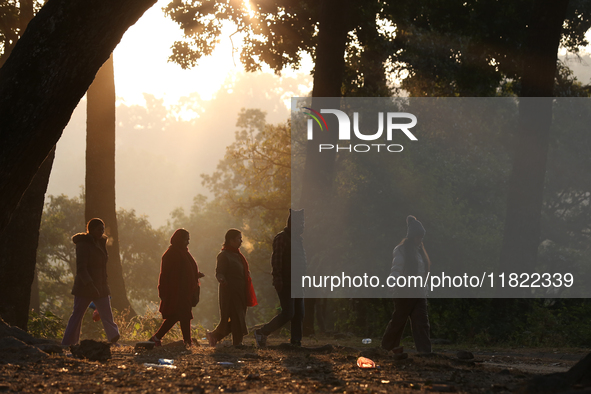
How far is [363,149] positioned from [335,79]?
12.4 metres

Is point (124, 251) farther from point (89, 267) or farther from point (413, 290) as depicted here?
point (413, 290)

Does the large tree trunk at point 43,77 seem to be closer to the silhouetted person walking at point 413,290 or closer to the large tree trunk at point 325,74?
the silhouetted person walking at point 413,290

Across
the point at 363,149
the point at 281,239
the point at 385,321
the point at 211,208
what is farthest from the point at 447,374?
the point at 211,208

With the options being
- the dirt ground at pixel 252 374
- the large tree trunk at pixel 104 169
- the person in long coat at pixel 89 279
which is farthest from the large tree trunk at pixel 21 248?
the large tree trunk at pixel 104 169

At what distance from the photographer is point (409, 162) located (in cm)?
2908

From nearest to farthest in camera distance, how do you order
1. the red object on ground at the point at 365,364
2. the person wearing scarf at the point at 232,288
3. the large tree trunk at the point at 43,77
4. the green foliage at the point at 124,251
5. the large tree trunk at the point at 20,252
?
the large tree trunk at the point at 43,77 < the red object on ground at the point at 365,364 < the person wearing scarf at the point at 232,288 < the large tree trunk at the point at 20,252 < the green foliage at the point at 124,251

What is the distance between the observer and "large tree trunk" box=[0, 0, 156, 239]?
17.0 ft

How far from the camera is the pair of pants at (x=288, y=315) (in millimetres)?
8953

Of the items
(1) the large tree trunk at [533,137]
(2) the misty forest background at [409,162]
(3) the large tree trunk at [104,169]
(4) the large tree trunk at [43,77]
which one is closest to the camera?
(4) the large tree trunk at [43,77]

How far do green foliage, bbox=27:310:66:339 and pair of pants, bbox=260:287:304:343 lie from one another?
16.3 ft

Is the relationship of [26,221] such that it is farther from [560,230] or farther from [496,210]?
[560,230]

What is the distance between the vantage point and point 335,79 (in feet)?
49.0

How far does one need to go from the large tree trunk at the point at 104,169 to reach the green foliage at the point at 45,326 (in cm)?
232

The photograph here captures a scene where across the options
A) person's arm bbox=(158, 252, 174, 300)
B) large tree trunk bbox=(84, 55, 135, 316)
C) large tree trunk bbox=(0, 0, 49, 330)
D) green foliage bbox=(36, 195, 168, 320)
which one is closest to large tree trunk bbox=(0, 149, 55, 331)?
large tree trunk bbox=(0, 0, 49, 330)
